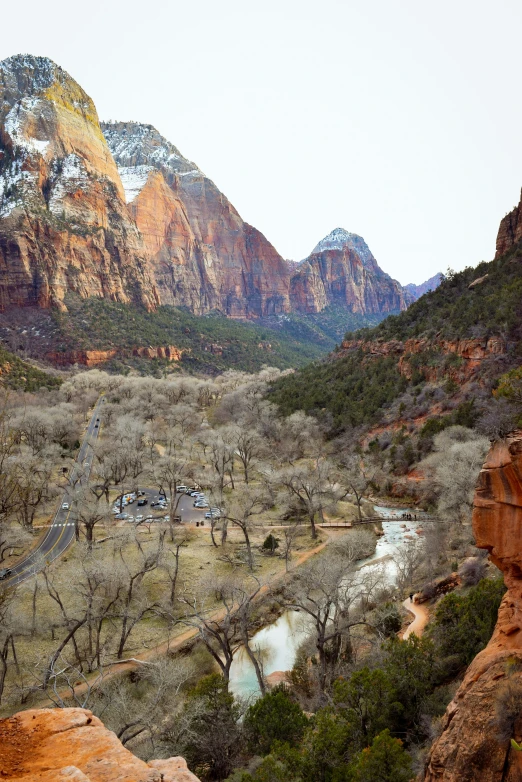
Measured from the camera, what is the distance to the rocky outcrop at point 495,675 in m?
6.97

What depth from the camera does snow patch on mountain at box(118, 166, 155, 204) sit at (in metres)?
175

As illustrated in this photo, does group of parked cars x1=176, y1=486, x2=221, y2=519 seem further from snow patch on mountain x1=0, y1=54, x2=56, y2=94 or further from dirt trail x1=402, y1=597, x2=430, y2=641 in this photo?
snow patch on mountain x1=0, y1=54, x2=56, y2=94

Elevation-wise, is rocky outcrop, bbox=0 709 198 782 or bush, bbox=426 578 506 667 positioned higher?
rocky outcrop, bbox=0 709 198 782

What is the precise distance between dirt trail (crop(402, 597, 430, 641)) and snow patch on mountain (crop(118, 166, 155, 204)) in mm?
175070

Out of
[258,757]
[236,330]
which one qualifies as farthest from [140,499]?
[236,330]

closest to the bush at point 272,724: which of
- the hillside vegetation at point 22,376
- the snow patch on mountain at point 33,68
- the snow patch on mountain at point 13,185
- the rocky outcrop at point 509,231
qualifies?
the rocky outcrop at point 509,231

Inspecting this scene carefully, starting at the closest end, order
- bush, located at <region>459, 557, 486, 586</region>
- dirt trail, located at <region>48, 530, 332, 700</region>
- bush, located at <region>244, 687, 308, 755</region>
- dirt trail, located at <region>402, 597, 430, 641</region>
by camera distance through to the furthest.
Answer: bush, located at <region>244, 687, 308, 755</region> → dirt trail, located at <region>402, 597, 430, 641</region> → bush, located at <region>459, 557, 486, 586</region> → dirt trail, located at <region>48, 530, 332, 700</region>

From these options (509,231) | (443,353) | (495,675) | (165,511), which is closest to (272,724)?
(495,675)

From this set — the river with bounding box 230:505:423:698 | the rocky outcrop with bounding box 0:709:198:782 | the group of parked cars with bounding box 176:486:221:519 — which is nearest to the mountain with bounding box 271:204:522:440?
the river with bounding box 230:505:423:698

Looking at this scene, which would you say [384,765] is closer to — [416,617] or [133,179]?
[416,617]

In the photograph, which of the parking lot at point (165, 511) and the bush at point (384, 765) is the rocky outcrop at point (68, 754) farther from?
the parking lot at point (165, 511)

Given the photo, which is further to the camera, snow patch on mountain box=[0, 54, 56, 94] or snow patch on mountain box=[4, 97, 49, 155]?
snow patch on mountain box=[0, 54, 56, 94]

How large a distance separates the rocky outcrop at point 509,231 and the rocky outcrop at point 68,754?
188 ft

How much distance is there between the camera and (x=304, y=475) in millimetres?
40156
